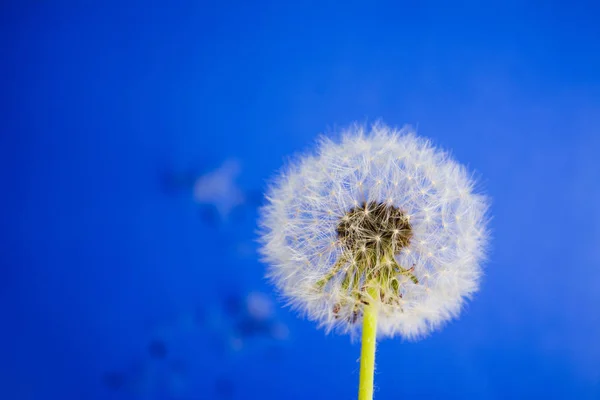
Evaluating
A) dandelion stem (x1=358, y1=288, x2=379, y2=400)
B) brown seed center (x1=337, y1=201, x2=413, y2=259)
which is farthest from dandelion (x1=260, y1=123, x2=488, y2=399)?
dandelion stem (x1=358, y1=288, x2=379, y2=400)

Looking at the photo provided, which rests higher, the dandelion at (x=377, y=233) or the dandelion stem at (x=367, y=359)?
the dandelion at (x=377, y=233)

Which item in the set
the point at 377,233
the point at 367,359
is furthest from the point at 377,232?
the point at 367,359

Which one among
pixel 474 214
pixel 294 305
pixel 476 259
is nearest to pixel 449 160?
pixel 474 214

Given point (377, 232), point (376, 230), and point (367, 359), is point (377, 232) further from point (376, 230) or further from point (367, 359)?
point (367, 359)

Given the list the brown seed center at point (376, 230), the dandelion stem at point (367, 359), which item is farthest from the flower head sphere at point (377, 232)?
the dandelion stem at point (367, 359)

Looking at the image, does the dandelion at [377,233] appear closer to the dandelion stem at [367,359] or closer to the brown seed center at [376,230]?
the brown seed center at [376,230]

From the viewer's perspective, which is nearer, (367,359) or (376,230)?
(367,359)

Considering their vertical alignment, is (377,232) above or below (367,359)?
above

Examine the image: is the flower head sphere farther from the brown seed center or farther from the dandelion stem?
the dandelion stem

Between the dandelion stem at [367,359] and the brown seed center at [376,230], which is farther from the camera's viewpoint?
the brown seed center at [376,230]
